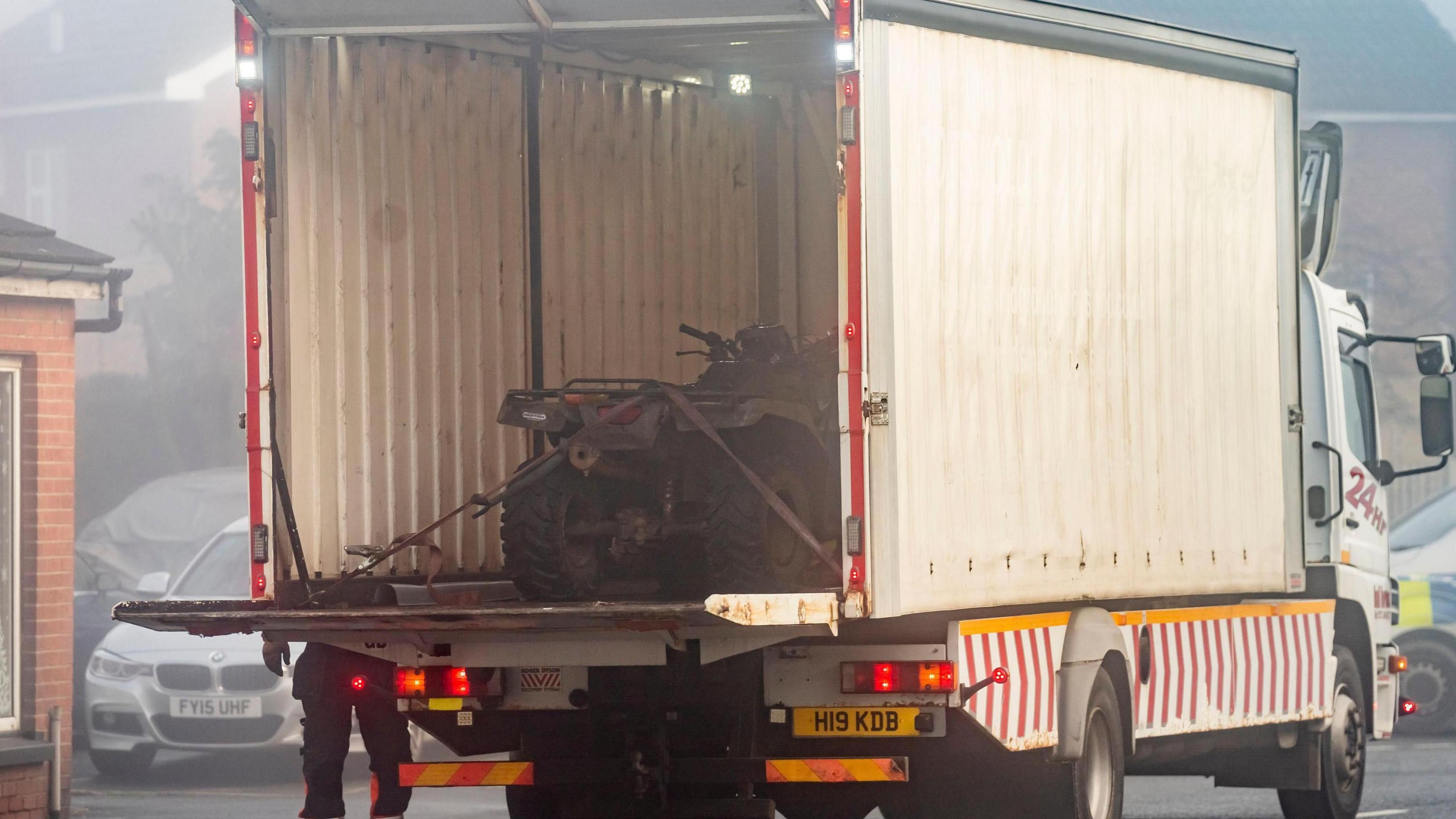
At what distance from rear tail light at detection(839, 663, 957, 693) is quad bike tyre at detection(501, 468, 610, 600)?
3.60ft

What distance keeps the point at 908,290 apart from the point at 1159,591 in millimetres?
2309

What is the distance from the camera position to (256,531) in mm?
8414

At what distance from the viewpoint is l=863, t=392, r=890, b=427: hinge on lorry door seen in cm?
762

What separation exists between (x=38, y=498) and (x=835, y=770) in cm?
712

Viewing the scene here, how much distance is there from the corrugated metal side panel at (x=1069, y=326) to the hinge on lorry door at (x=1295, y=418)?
0.11m

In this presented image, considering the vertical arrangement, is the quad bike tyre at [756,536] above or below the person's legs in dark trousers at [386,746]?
above

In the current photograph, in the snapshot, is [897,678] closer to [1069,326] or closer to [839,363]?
[839,363]

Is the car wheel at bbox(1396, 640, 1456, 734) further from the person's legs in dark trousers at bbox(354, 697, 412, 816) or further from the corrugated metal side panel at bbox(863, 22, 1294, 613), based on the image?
the person's legs in dark trousers at bbox(354, 697, 412, 816)

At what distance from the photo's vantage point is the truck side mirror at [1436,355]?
38.8 ft

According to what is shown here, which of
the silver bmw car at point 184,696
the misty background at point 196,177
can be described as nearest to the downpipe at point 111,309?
the silver bmw car at point 184,696

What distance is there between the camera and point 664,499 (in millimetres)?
8438

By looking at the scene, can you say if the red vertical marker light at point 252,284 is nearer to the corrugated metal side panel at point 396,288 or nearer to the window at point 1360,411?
the corrugated metal side panel at point 396,288

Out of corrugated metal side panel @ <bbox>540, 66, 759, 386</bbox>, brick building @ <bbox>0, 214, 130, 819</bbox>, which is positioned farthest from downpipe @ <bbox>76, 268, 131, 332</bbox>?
corrugated metal side panel @ <bbox>540, 66, 759, 386</bbox>

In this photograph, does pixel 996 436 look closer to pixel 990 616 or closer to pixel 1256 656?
pixel 990 616
